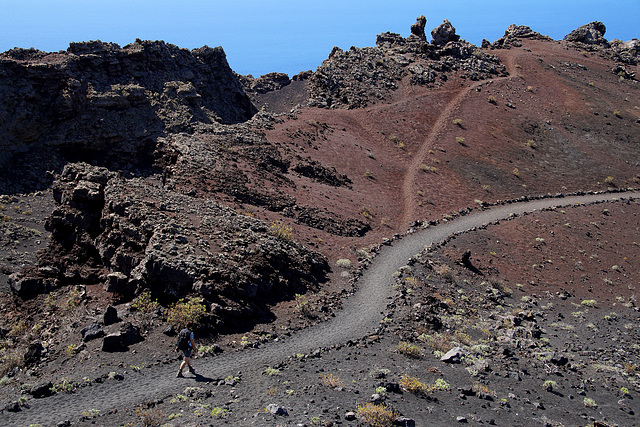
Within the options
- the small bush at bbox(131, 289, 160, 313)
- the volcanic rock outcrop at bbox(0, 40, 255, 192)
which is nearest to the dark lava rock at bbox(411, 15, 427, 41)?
the volcanic rock outcrop at bbox(0, 40, 255, 192)

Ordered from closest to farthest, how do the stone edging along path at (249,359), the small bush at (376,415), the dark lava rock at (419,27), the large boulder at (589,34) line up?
the small bush at (376,415), the stone edging along path at (249,359), the dark lava rock at (419,27), the large boulder at (589,34)

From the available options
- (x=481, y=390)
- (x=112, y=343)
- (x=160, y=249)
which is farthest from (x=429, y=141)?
(x=112, y=343)

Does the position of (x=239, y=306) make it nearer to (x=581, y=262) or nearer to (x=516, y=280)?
(x=516, y=280)

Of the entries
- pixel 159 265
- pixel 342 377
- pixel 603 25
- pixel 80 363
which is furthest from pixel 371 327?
pixel 603 25

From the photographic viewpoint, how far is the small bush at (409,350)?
1645 centimetres

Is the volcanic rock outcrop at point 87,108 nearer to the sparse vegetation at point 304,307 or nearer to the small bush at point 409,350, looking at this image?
the sparse vegetation at point 304,307

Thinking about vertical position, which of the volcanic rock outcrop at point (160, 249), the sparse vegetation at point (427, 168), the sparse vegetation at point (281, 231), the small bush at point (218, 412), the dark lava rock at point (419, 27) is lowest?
the small bush at point (218, 412)

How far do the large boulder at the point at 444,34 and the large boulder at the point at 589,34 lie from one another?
2336cm

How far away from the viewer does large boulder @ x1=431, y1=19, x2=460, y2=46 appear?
6681 cm

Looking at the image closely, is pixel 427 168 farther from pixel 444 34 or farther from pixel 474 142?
pixel 444 34

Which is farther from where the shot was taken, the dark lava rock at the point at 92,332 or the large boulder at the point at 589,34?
the large boulder at the point at 589,34

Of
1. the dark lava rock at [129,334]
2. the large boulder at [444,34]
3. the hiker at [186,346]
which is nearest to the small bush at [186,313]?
the dark lava rock at [129,334]

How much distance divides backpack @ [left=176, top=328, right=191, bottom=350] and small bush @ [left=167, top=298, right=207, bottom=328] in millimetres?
1493

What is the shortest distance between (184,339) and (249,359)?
222 cm
